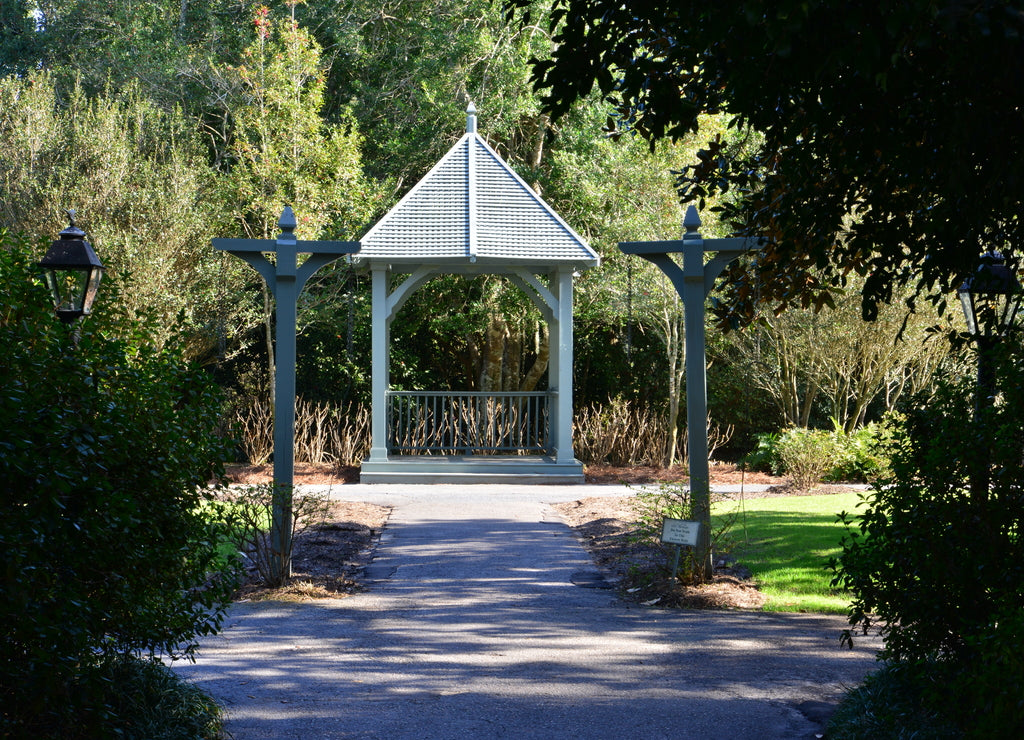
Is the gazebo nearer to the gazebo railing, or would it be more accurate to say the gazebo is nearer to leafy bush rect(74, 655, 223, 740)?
the gazebo railing

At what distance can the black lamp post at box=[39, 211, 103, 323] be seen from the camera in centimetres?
632

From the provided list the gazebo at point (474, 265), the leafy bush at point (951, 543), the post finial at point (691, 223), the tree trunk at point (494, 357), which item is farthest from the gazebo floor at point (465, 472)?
the leafy bush at point (951, 543)

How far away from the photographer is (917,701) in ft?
14.8

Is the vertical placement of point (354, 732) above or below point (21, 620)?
below

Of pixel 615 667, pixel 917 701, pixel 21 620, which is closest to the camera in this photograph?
pixel 21 620

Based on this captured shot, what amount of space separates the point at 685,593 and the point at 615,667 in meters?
2.04

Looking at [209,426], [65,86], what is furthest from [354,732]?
[65,86]

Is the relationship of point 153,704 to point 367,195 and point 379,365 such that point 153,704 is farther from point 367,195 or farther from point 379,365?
point 367,195

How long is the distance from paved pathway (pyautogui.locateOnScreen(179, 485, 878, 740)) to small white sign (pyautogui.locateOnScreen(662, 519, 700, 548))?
0.55 metres

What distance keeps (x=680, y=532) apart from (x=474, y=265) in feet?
29.4

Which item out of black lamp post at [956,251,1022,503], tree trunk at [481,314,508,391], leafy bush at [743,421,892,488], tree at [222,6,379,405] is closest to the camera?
black lamp post at [956,251,1022,503]

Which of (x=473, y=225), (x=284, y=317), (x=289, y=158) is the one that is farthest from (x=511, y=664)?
(x=289, y=158)

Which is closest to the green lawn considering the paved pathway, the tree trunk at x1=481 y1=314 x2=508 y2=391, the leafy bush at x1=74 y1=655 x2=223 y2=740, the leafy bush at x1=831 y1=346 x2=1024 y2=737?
the paved pathway

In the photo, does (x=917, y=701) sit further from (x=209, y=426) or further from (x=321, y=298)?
(x=321, y=298)
